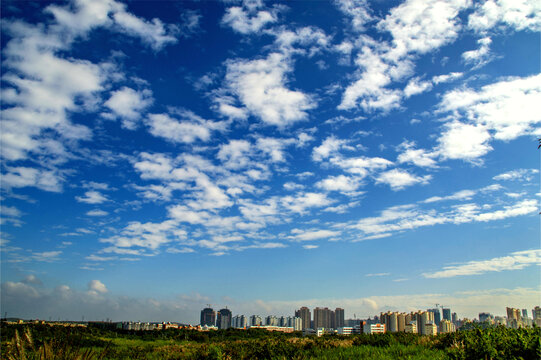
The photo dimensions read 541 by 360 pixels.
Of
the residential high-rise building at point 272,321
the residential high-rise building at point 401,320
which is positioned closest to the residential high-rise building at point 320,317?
the residential high-rise building at point 272,321

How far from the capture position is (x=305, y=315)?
571 feet

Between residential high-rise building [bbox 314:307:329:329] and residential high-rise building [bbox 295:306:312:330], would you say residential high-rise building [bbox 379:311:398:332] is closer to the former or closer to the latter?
residential high-rise building [bbox 314:307:329:329]

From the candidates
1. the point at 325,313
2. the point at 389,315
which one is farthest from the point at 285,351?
the point at 325,313

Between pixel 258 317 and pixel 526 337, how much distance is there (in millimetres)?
207960

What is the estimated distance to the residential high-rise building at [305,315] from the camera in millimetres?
168875

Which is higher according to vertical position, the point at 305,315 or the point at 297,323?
the point at 305,315

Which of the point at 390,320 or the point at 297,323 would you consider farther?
the point at 297,323

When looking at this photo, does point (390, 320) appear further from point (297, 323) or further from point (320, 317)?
point (297, 323)

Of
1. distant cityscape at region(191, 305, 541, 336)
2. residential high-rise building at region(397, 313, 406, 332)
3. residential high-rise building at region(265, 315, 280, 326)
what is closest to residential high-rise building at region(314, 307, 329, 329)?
distant cityscape at region(191, 305, 541, 336)

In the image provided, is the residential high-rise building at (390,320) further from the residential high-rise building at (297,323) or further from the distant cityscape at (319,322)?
the residential high-rise building at (297,323)

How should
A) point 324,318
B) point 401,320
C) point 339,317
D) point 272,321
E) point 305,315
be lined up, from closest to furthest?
point 401,320, point 339,317, point 324,318, point 305,315, point 272,321

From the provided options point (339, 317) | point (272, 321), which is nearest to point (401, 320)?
point (339, 317)

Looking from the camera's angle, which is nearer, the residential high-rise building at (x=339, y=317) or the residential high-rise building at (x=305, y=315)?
the residential high-rise building at (x=339, y=317)

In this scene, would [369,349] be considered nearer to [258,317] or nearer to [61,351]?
[61,351]
